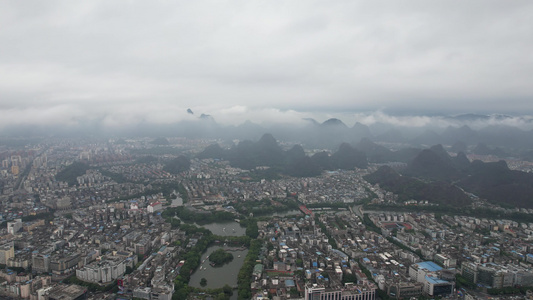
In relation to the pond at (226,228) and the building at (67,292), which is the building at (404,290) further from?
the building at (67,292)

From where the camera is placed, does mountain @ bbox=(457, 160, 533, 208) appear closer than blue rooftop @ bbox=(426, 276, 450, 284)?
No

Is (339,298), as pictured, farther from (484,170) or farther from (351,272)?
(484,170)

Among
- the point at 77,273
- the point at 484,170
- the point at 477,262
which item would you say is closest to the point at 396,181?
the point at 484,170

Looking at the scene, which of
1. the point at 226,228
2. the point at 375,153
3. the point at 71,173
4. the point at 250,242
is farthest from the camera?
the point at 375,153

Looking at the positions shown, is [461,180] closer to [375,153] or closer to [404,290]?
[375,153]

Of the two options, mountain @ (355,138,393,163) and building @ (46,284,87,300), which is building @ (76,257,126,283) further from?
mountain @ (355,138,393,163)

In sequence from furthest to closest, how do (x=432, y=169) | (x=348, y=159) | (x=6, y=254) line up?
(x=348, y=159)
(x=432, y=169)
(x=6, y=254)

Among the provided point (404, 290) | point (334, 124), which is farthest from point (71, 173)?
point (334, 124)

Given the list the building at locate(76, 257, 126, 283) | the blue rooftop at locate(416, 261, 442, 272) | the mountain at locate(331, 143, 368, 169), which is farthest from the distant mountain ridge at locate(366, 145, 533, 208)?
the building at locate(76, 257, 126, 283)
